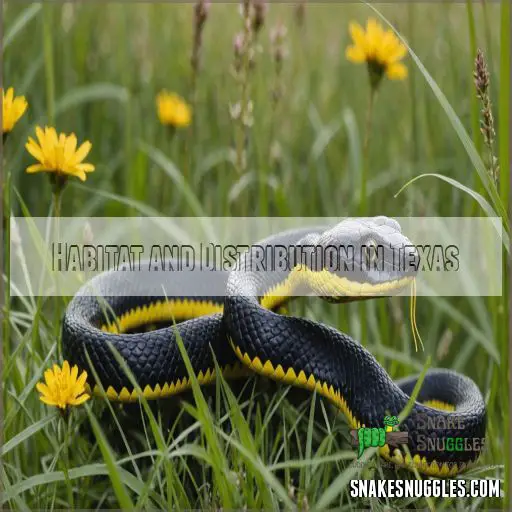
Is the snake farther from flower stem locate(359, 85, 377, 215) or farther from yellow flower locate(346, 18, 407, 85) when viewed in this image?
yellow flower locate(346, 18, 407, 85)

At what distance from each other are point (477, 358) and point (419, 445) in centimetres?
169

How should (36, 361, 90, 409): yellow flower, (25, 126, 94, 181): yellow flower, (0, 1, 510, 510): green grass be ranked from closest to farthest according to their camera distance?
(36, 361, 90, 409): yellow flower → (0, 1, 510, 510): green grass → (25, 126, 94, 181): yellow flower

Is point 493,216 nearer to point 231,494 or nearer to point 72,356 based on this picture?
point 231,494

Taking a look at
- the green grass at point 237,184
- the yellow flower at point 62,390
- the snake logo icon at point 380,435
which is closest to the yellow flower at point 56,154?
the green grass at point 237,184

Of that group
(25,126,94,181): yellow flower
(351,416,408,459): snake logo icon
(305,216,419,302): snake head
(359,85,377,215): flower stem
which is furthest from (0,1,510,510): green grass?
(25,126,94,181): yellow flower

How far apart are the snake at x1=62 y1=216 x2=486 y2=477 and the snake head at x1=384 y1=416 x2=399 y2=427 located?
30mm

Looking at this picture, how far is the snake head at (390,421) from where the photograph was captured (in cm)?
291

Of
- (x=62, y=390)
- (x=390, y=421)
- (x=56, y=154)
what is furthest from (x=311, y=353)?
(x=56, y=154)

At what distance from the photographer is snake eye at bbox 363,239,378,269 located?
2986 mm

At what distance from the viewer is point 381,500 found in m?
2.83

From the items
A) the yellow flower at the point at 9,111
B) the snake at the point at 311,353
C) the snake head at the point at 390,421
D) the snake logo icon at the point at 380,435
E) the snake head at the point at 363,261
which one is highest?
the yellow flower at the point at 9,111

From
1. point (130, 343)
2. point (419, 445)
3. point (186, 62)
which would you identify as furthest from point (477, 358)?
point (186, 62)

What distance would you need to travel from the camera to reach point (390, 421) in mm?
2916

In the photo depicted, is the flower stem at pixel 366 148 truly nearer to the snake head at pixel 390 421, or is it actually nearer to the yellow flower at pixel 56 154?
the snake head at pixel 390 421
